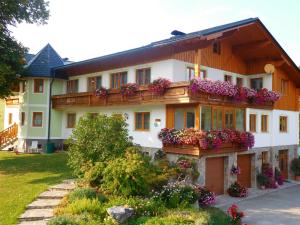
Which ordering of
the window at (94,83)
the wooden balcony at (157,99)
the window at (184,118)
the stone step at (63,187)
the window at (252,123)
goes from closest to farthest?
the stone step at (63,187) < the wooden balcony at (157,99) < the window at (184,118) < the window at (252,123) < the window at (94,83)

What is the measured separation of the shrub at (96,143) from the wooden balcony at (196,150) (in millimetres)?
3441

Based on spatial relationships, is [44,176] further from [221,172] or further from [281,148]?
[281,148]

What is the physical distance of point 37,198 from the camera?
13773mm

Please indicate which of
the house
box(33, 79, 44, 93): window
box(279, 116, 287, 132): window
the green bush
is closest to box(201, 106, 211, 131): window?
→ the house

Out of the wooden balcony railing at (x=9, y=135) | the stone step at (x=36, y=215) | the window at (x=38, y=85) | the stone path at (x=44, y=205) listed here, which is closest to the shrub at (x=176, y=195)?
the stone path at (x=44, y=205)

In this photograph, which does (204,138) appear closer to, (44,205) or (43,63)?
(44,205)

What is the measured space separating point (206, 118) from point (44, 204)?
33.2 feet

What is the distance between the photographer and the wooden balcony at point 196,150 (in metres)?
17.8

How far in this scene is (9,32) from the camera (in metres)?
24.6

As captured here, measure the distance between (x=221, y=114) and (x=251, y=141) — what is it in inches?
115

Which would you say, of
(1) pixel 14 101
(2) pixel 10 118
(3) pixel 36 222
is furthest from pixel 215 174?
(2) pixel 10 118

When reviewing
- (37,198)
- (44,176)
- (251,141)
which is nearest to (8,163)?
(44,176)

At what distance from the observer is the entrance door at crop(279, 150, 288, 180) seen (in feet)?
89.2

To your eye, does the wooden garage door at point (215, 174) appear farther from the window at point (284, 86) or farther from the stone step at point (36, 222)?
the stone step at point (36, 222)
